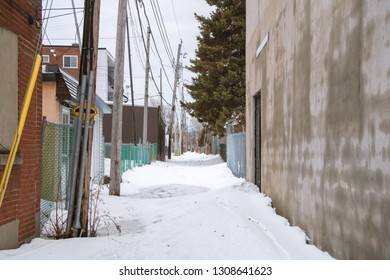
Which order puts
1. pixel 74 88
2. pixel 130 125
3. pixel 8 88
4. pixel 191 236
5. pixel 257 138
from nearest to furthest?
pixel 8 88 < pixel 191 236 < pixel 257 138 < pixel 74 88 < pixel 130 125

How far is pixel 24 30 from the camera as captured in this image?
547 centimetres

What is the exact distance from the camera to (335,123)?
4.33 metres

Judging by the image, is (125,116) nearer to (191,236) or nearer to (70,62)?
(70,62)

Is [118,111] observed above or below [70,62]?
below

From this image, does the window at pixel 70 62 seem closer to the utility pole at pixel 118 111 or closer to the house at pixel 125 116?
Answer: the house at pixel 125 116

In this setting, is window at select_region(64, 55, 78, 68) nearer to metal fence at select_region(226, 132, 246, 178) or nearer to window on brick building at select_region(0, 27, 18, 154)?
metal fence at select_region(226, 132, 246, 178)

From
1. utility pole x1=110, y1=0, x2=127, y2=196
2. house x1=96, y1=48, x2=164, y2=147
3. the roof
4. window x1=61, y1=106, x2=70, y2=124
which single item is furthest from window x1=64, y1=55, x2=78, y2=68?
utility pole x1=110, y1=0, x2=127, y2=196

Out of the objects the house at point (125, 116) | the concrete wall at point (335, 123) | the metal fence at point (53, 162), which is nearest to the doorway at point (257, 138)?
the concrete wall at point (335, 123)

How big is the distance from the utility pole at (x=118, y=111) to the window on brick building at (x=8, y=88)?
19.3 ft

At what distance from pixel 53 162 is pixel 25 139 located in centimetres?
234

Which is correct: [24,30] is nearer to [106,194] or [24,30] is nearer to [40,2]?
[40,2]

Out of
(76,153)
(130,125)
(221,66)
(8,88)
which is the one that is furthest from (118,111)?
(130,125)

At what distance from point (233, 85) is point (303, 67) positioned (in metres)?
16.4

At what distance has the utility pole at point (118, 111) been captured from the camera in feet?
36.1
